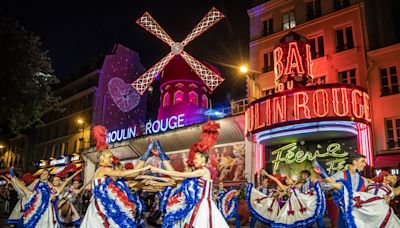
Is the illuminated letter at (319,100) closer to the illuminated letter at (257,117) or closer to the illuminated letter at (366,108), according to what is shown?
the illuminated letter at (366,108)

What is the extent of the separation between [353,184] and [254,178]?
13.0 meters

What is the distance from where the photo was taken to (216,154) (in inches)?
891

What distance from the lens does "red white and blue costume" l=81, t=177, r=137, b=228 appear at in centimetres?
577

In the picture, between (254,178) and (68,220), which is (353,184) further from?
(254,178)

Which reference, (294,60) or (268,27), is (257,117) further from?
(268,27)

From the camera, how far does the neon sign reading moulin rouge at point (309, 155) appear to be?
17.1 meters

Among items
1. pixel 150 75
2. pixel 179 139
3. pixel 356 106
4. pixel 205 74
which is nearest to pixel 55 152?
pixel 150 75

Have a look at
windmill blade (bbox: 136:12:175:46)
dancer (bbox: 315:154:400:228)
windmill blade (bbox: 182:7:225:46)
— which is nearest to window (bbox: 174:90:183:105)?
windmill blade (bbox: 136:12:175:46)

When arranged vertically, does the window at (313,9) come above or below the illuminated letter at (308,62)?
above

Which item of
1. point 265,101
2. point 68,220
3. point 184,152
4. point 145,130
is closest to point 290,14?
point 265,101

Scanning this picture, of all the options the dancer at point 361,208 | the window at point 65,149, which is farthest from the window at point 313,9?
the window at point 65,149

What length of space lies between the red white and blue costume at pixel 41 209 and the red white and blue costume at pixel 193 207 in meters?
3.90

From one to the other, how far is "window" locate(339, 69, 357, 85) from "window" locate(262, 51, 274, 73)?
4.08m

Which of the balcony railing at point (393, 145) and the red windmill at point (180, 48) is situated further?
the red windmill at point (180, 48)
